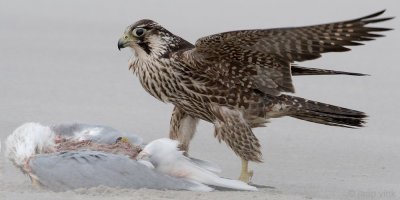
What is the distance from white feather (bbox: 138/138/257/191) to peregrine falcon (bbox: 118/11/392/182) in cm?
76

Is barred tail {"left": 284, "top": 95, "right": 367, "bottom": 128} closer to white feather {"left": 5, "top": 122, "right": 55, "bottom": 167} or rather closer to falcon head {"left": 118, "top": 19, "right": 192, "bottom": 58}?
falcon head {"left": 118, "top": 19, "right": 192, "bottom": 58}

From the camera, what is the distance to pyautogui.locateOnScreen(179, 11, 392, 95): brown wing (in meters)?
6.92

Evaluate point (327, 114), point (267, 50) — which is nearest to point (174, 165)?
point (267, 50)

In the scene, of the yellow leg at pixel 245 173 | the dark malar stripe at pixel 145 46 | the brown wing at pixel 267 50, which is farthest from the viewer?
the dark malar stripe at pixel 145 46

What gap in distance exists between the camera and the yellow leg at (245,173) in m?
7.31

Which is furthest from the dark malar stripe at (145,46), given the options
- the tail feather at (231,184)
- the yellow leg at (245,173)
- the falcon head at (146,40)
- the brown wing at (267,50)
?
the tail feather at (231,184)

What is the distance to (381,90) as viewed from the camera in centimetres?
999

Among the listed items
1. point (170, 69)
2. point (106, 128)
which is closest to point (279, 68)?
point (170, 69)

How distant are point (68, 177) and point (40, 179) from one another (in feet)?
0.58

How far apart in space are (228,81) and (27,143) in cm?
157

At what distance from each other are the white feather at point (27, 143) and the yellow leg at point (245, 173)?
135 centimetres

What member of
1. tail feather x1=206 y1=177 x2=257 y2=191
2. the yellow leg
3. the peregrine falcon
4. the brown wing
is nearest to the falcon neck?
the peregrine falcon

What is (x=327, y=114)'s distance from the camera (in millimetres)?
7477

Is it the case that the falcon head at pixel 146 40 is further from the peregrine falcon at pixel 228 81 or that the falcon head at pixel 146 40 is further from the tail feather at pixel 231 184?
the tail feather at pixel 231 184
